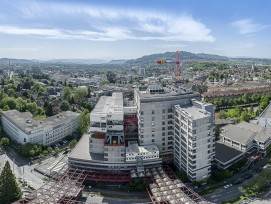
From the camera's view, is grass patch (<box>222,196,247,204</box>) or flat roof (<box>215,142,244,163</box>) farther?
flat roof (<box>215,142,244,163</box>)

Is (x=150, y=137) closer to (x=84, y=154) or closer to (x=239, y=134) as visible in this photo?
(x=84, y=154)

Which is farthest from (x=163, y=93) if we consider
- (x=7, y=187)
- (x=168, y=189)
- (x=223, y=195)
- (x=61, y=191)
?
(x=7, y=187)

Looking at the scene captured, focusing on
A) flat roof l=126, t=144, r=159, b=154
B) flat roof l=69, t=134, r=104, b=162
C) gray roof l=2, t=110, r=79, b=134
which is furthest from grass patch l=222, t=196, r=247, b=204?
gray roof l=2, t=110, r=79, b=134

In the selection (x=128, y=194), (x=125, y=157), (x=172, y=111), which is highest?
(x=172, y=111)

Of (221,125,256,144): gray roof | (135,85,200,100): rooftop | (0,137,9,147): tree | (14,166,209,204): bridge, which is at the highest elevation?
(135,85,200,100): rooftop

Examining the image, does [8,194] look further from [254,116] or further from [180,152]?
[254,116]

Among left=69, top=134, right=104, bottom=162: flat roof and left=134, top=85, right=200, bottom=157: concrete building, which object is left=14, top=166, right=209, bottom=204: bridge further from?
left=134, top=85, right=200, bottom=157: concrete building

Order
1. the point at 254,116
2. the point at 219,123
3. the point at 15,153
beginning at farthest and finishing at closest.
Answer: the point at 254,116
the point at 219,123
the point at 15,153

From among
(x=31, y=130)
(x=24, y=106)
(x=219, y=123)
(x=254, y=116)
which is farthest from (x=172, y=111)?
(x=24, y=106)
